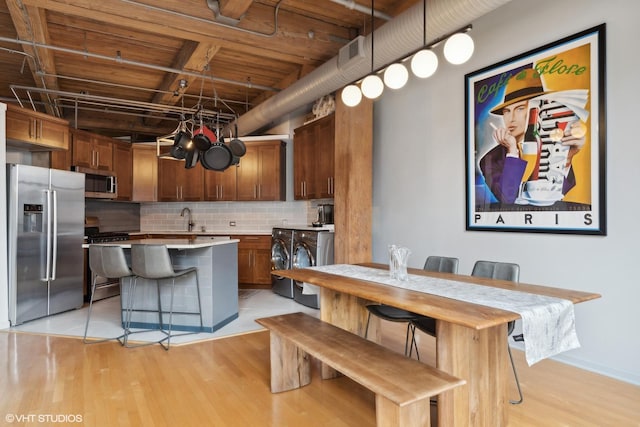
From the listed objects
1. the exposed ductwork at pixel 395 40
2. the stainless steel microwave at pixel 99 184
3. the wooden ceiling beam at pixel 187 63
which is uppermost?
the wooden ceiling beam at pixel 187 63

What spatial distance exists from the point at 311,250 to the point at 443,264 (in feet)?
7.48

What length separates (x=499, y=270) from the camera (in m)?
2.67

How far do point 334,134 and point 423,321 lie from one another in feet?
9.98

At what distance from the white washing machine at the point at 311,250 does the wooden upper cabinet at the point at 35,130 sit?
132 inches

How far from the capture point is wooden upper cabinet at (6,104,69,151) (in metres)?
4.46

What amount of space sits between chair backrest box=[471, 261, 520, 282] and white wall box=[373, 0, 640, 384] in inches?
28.1

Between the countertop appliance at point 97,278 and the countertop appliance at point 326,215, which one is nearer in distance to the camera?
the countertop appliance at point 97,278

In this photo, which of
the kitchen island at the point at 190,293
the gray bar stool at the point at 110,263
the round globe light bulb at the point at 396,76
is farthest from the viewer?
the kitchen island at the point at 190,293

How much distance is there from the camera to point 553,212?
3.05 meters

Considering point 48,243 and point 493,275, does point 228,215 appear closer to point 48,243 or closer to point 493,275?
point 48,243

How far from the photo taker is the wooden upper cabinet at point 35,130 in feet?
14.6

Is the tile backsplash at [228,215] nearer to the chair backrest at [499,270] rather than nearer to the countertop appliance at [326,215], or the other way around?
the countertop appliance at [326,215]

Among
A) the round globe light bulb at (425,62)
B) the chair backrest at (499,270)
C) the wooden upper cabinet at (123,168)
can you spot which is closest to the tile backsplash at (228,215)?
the wooden upper cabinet at (123,168)

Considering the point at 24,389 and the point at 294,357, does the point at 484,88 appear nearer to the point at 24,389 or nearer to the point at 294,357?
the point at 294,357
